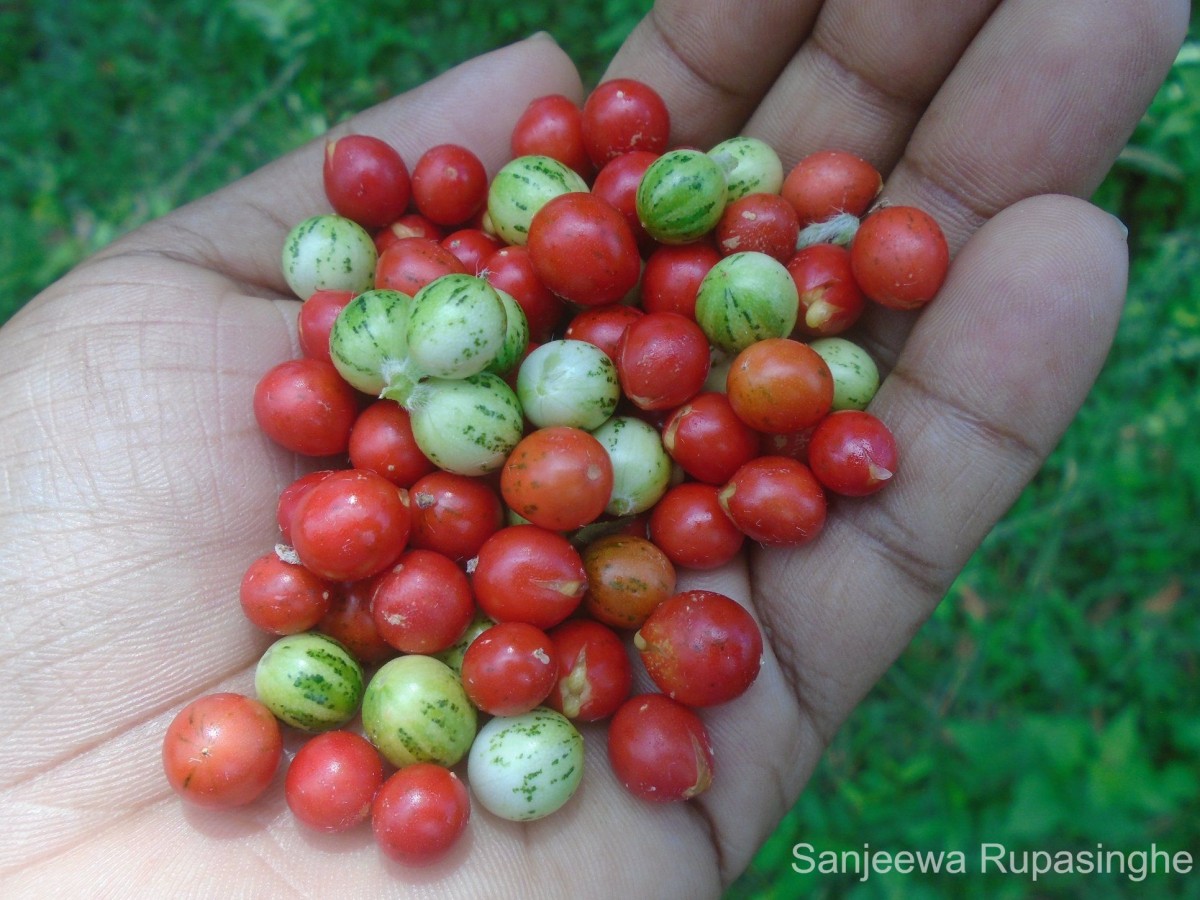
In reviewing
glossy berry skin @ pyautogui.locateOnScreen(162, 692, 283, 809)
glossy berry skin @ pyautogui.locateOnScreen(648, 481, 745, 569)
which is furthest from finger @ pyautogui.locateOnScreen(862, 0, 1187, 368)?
glossy berry skin @ pyautogui.locateOnScreen(162, 692, 283, 809)

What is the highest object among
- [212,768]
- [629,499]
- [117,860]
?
[629,499]

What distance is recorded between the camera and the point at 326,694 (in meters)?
3.45

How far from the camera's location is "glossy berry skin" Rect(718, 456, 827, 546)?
3559 mm

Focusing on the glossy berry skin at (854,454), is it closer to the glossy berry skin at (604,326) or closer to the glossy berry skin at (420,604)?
the glossy berry skin at (604,326)

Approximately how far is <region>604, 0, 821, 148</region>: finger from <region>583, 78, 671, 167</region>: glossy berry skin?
16.1 inches

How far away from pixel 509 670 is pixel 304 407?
124 cm

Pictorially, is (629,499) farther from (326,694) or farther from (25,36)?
(25,36)

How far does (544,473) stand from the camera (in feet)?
11.4

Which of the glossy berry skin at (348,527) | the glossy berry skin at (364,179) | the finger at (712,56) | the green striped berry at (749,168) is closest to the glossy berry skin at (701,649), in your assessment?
the glossy berry skin at (348,527)

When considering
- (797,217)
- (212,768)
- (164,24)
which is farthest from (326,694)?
(164,24)

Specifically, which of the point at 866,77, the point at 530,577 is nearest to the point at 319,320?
the point at 530,577

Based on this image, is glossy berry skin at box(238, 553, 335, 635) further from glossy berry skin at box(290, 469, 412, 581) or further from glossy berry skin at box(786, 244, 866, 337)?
glossy berry skin at box(786, 244, 866, 337)

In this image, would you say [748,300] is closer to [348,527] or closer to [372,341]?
[372,341]

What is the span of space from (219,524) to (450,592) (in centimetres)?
94
